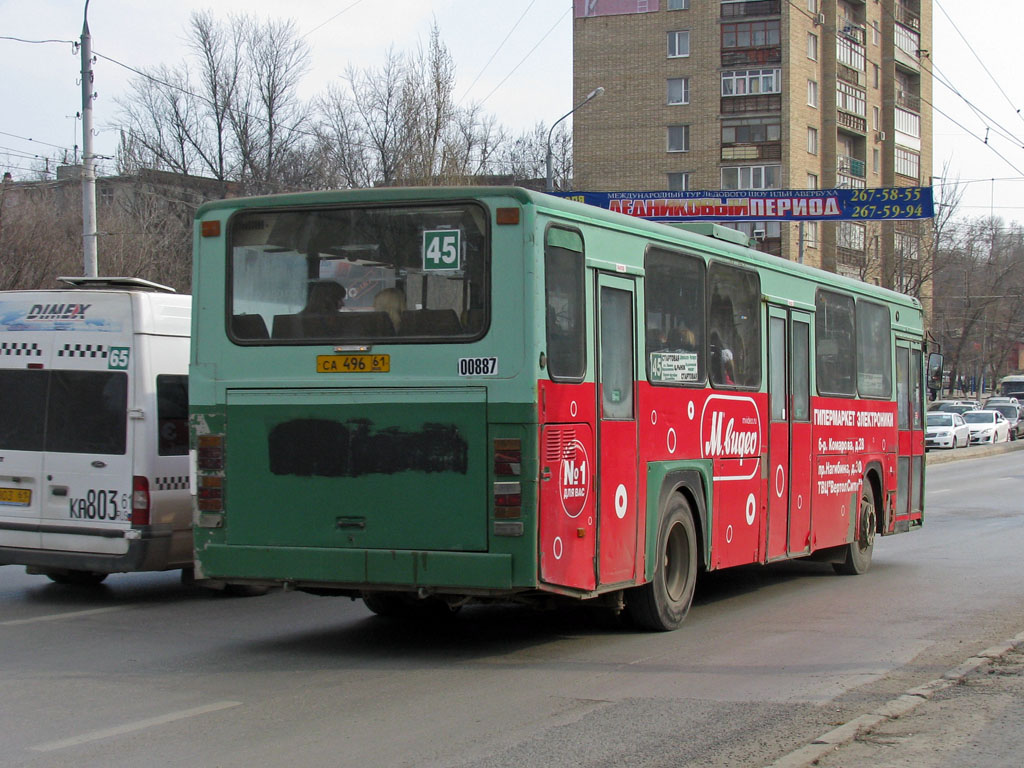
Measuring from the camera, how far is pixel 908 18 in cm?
7312

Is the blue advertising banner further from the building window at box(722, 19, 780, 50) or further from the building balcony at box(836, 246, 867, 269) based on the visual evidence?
the building window at box(722, 19, 780, 50)

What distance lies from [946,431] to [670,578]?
39.7m

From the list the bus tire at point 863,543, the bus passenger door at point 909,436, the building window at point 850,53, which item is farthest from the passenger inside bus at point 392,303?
the building window at point 850,53

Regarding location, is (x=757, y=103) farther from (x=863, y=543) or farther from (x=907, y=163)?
(x=863, y=543)

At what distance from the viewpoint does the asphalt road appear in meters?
6.07

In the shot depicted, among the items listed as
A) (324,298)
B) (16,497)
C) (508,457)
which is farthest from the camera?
(16,497)

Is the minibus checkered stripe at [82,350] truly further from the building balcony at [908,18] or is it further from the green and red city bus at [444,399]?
the building balcony at [908,18]

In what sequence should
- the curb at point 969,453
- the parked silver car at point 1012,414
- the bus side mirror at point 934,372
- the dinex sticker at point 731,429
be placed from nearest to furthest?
the dinex sticker at point 731,429 → the bus side mirror at point 934,372 → the curb at point 969,453 → the parked silver car at point 1012,414

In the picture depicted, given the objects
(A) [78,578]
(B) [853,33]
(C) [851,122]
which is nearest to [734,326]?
(A) [78,578]

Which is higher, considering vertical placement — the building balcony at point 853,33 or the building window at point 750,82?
the building balcony at point 853,33

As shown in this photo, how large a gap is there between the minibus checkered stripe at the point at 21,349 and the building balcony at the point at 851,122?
2290 inches

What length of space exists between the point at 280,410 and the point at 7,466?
3.99m

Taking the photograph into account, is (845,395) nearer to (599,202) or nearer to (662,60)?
(599,202)

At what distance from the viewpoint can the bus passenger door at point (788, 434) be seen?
11477mm
